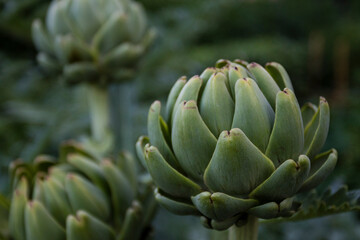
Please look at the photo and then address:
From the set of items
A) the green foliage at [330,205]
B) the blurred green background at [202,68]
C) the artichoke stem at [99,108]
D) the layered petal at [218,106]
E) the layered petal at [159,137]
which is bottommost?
the blurred green background at [202,68]

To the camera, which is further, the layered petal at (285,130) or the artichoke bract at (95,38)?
the artichoke bract at (95,38)

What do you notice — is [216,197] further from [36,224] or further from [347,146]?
[347,146]

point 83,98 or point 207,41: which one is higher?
point 83,98

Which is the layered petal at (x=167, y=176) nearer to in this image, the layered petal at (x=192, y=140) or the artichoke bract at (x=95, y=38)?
the layered petal at (x=192, y=140)

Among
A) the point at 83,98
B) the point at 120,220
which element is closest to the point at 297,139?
the point at 120,220

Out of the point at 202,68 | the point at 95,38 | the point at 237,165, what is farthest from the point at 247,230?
the point at 202,68

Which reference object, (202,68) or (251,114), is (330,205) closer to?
(251,114)

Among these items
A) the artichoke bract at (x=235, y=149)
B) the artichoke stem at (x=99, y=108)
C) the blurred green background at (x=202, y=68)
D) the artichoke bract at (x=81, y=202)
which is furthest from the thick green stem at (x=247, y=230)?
the artichoke stem at (x=99, y=108)
